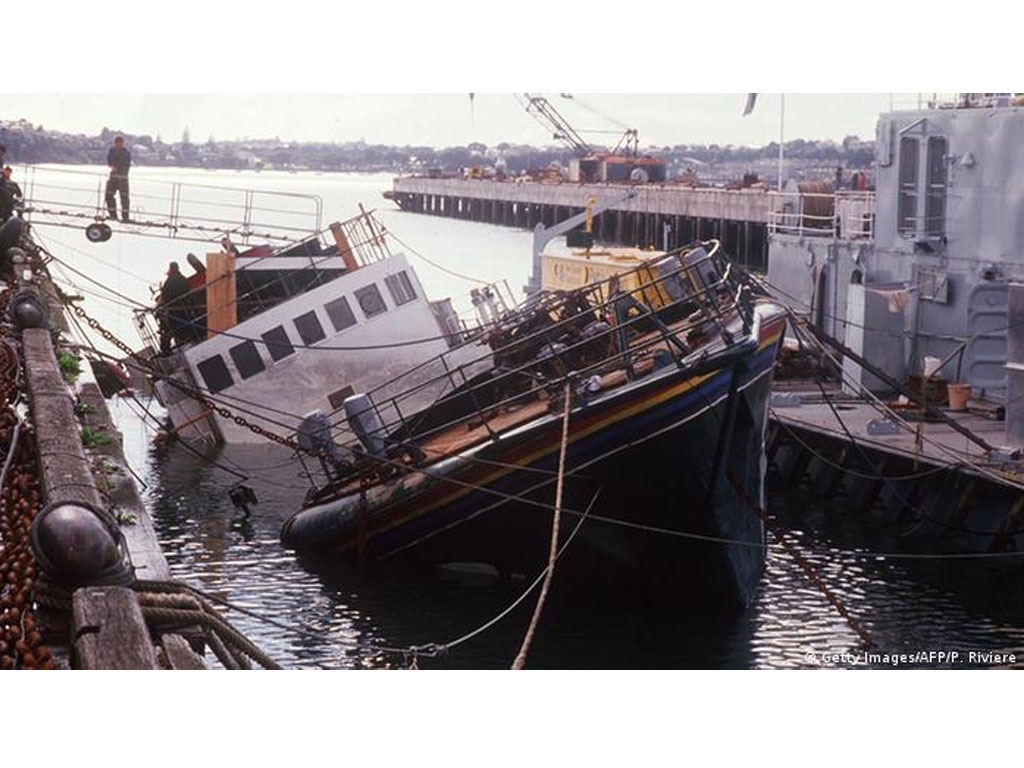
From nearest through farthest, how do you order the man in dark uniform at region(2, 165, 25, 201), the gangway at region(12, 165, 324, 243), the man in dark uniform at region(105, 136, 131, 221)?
the man in dark uniform at region(105, 136, 131, 221) → the man in dark uniform at region(2, 165, 25, 201) → the gangway at region(12, 165, 324, 243)

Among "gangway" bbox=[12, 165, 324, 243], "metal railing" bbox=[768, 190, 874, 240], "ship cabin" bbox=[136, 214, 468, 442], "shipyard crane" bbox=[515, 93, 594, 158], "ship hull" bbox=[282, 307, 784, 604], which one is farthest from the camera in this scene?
"metal railing" bbox=[768, 190, 874, 240]

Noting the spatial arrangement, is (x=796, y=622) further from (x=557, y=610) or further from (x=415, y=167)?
(x=415, y=167)

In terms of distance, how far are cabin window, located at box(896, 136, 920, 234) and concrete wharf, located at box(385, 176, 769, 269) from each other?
109 inches

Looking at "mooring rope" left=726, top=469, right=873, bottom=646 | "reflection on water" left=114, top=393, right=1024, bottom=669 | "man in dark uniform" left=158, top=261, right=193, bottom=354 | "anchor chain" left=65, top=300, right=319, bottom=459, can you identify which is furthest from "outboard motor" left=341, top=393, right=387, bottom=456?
"man in dark uniform" left=158, top=261, right=193, bottom=354

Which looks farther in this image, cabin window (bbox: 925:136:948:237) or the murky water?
cabin window (bbox: 925:136:948:237)

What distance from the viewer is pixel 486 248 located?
20672mm

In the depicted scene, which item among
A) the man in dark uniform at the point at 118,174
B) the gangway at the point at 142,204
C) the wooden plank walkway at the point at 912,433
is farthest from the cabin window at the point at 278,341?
the man in dark uniform at the point at 118,174

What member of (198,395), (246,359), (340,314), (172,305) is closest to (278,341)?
(246,359)

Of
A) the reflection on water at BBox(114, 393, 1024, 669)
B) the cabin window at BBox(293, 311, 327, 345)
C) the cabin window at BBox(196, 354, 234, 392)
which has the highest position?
the cabin window at BBox(293, 311, 327, 345)

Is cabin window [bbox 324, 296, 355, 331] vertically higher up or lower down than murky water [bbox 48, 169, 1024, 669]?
higher up

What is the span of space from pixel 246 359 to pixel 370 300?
1855mm

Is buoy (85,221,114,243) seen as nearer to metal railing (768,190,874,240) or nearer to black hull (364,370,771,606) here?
black hull (364,370,771,606)

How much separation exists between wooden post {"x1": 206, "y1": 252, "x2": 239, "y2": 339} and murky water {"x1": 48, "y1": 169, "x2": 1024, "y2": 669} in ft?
11.7

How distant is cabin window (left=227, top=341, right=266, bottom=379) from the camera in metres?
24.1
